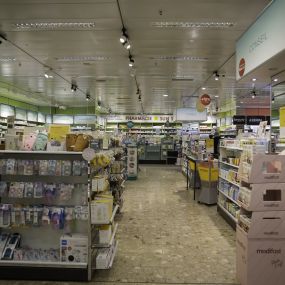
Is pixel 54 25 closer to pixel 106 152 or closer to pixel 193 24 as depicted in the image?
pixel 193 24

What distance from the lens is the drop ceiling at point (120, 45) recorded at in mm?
4867

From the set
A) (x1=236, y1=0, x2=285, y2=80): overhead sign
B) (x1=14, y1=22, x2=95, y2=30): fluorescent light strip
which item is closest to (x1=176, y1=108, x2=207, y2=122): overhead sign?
(x1=236, y1=0, x2=285, y2=80): overhead sign

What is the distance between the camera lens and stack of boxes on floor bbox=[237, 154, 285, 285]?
10.8 feet

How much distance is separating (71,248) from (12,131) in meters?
2.03

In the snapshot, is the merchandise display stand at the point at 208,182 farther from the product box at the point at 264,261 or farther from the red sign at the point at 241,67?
the product box at the point at 264,261

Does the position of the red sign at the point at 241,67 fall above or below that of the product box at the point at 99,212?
above

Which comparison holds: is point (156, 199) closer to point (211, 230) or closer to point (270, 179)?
point (211, 230)

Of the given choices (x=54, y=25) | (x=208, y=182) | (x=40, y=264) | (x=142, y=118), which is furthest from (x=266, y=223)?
(x=142, y=118)

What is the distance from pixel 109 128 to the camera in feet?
76.3

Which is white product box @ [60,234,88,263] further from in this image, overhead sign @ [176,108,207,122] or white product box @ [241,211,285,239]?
overhead sign @ [176,108,207,122]

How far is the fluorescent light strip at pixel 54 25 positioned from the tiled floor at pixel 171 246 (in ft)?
Answer: 12.7

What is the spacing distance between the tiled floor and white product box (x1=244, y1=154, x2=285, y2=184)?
135 centimetres

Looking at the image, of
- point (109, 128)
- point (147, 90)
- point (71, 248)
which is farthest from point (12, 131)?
point (109, 128)

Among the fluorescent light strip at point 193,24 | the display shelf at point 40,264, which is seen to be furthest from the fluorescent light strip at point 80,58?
the display shelf at point 40,264
